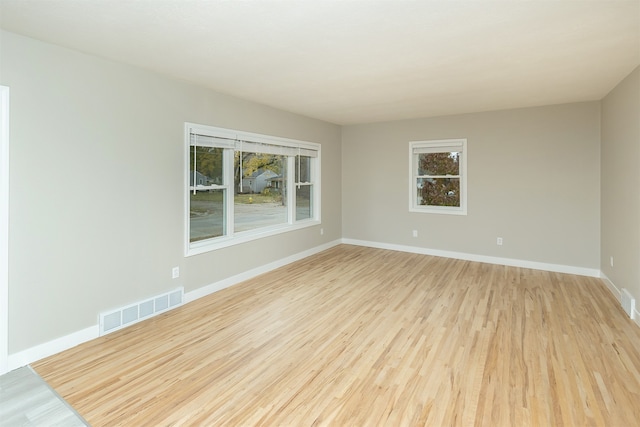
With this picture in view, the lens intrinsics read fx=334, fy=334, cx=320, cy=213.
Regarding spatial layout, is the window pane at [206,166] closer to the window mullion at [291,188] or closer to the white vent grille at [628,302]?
the window mullion at [291,188]

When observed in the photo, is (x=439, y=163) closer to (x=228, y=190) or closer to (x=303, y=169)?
(x=303, y=169)

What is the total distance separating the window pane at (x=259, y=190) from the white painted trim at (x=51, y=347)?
6.87ft

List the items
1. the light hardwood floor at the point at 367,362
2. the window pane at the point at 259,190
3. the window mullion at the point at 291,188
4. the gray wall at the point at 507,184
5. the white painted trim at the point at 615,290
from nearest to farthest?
1. the light hardwood floor at the point at 367,362
2. the white painted trim at the point at 615,290
3. the window pane at the point at 259,190
4. the gray wall at the point at 507,184
5. the window mullion at the point at 291,188

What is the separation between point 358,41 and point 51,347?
138 inches

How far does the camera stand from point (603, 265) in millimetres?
4648

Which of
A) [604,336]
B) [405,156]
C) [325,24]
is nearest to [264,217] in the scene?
[405,156]

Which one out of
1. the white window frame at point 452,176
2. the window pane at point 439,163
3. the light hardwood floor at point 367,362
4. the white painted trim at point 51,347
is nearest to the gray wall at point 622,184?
the light hardwood floor at point 367,362

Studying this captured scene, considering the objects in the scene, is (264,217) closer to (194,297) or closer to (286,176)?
(286,176)

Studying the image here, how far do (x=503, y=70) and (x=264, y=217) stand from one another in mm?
3688

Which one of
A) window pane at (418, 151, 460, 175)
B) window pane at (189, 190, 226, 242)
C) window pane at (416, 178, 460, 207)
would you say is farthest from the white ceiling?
window pane at (416, 178, 460, 207)

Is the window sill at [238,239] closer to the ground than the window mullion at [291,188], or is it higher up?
closer to the ground

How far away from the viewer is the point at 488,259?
222 inches

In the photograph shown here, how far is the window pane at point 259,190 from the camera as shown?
4.71 metres

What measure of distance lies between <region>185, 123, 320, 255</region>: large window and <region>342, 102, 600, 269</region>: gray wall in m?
1.34
